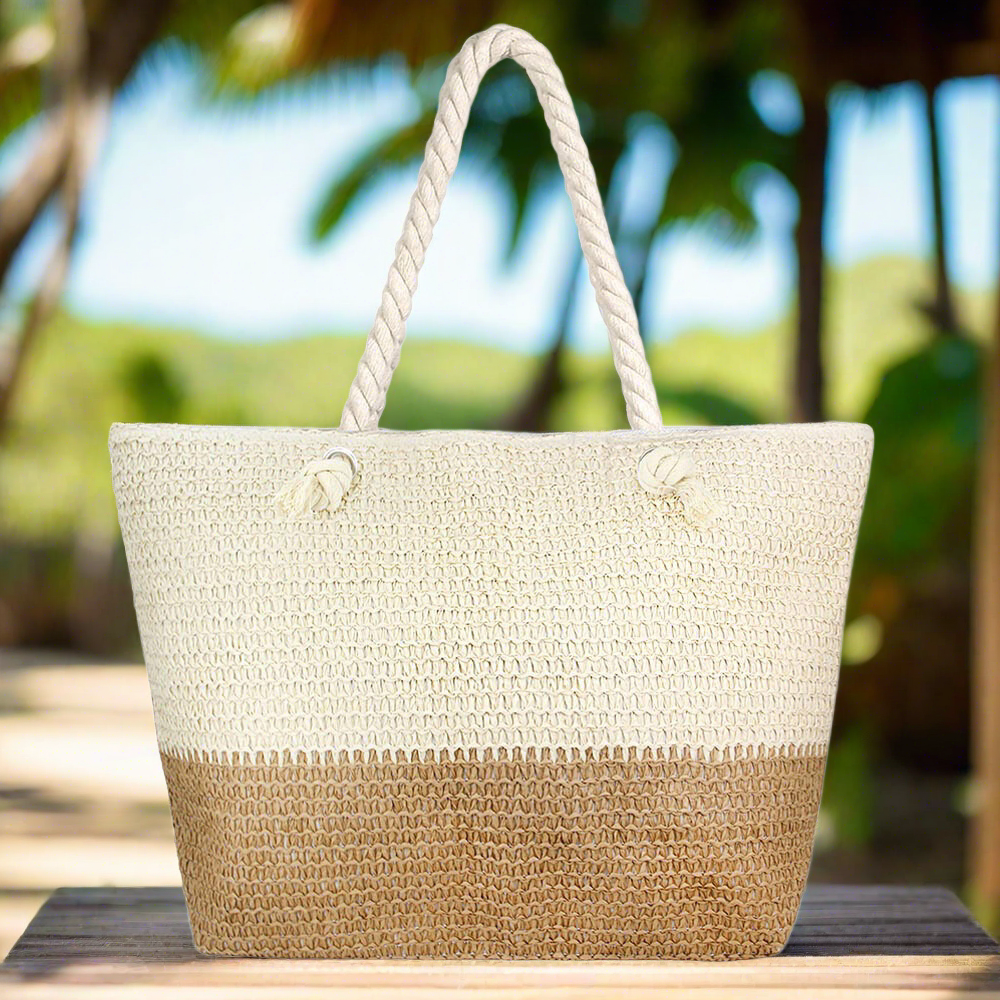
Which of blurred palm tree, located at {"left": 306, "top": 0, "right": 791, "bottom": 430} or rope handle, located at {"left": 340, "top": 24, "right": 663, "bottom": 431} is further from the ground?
blurred palm tree, located at {"left": 306, "top": 0, "right": 791, "bottom": 430}

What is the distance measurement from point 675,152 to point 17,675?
4.60m

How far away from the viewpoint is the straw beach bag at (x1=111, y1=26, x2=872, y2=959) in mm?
590

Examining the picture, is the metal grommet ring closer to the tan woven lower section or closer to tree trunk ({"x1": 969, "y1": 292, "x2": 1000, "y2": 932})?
the tan woven lower section

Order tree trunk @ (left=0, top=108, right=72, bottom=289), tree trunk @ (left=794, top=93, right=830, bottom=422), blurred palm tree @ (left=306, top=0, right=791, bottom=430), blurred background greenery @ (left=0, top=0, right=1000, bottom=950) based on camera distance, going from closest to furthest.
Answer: tree trunk @ (left=0, top=108, right=72, bottom=289)
blurred background greenery @ (left=0, top=0, right=1000, bottom=950)
tree trunk @ (left=794, top=93, right=830, bottom=422)
blurred palm tree @ (left=306, top=0, right=791, bottom=430)

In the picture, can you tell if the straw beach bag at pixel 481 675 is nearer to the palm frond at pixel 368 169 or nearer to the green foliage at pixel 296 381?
the green foliage at pixel 296 381

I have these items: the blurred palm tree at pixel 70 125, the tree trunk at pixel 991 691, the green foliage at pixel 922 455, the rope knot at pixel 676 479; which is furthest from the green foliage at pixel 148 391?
the rope knot at pixel 676 479

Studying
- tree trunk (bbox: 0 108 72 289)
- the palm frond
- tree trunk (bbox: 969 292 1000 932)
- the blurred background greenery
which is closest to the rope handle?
the blurred background greenery

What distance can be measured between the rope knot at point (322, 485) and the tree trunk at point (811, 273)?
2910mm

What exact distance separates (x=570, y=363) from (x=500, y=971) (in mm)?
7083

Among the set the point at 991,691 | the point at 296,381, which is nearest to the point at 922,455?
the point at 991,691

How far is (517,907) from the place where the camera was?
603 mm

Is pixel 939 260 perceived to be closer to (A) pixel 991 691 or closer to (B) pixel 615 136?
(A) pixel 991 691

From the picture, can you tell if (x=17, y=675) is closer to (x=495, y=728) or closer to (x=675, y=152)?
(x=675, y=152)

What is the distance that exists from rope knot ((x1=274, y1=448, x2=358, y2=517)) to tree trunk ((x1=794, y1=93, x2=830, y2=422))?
2.91 meters
